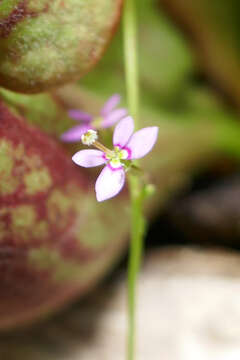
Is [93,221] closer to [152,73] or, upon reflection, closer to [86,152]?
[86,152]

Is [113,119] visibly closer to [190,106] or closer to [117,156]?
[117,156]

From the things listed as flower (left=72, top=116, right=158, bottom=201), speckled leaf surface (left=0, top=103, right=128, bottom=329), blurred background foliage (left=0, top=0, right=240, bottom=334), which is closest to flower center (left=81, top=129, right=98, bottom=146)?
flower (left=72, top=116, right=158, bottom=201)

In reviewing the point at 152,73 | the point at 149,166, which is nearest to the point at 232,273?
the point at 149,166

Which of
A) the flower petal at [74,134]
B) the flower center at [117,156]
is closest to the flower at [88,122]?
the flower petal at [74,134]

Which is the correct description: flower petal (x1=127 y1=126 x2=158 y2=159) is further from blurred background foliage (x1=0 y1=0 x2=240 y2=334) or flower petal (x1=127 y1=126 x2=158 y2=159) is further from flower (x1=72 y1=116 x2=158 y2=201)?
blurred background foliage (x1=0 y1=0 x2=240 y2=334)

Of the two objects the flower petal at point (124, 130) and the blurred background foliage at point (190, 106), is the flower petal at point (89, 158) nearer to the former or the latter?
the flower petal at point (124, 130)

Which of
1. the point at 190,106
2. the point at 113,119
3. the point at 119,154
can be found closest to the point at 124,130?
the point at 119,154
